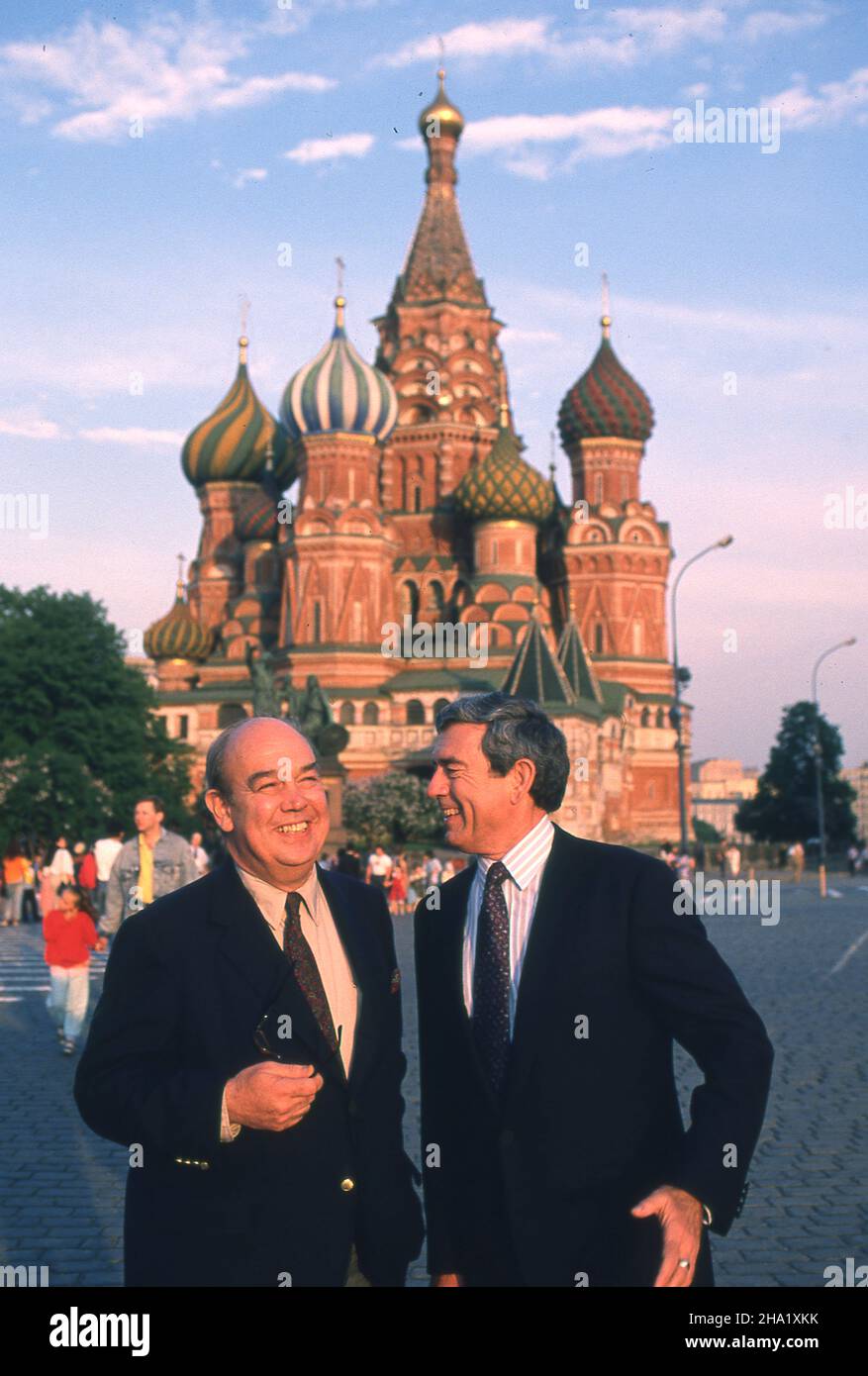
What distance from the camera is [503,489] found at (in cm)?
6706

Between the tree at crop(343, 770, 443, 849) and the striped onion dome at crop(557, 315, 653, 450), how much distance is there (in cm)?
2474

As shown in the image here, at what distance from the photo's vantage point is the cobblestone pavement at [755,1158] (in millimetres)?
5934

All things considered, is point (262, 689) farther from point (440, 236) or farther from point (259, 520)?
point (440, 236)

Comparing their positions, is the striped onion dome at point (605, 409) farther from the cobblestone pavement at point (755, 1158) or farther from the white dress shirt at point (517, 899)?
the white dress shirt at point (517, 899)

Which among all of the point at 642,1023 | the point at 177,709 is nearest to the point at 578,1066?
the point at 642,1023

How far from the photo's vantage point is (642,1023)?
11.5 ft

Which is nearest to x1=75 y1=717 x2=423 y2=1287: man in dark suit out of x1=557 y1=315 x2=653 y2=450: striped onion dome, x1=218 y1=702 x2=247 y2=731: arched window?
x1=218 y1=702 x2=247 y2=731: arched window

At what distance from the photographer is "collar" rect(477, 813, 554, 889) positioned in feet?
12.1

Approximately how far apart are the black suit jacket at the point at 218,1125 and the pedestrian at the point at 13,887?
2495cm

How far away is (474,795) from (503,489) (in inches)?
2520

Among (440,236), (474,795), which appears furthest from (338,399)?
(474,795)

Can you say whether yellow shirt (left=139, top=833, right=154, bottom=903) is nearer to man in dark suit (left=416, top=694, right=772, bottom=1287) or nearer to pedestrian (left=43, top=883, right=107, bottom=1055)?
pedestrian (left=43, top=883, right=107, bottom=1055)

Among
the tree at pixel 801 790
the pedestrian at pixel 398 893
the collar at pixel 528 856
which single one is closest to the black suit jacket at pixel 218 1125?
the collar at pixel 528 856

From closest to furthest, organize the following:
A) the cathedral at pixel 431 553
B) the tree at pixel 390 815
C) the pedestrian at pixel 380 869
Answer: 1. the pedestrian at pixel 380 869
2. the tree at pixel 390 815
3. the cathedral at pixel 431 553
